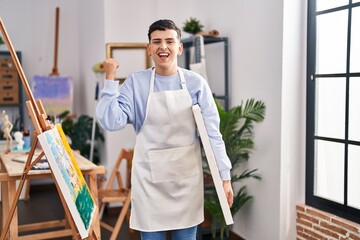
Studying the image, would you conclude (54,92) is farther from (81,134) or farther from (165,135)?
(165,135)

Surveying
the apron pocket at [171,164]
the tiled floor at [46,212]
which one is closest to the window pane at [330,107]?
the apron pocket at [171,164]

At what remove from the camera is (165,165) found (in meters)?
2.23

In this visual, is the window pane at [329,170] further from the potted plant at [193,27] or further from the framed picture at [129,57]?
the framed picture at [129,57]

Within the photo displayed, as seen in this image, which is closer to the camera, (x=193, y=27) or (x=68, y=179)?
(x=68, y=179)

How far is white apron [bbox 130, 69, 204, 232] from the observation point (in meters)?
2.22

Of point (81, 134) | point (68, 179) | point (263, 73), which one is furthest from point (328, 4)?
point (81, 134)

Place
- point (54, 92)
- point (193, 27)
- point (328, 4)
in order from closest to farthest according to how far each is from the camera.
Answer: point (328, 4), point (193, 27), point (54, 92)

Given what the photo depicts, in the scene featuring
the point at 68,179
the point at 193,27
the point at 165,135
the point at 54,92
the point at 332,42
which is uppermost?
the point at 193,27

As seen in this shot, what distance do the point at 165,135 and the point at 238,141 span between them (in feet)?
5.06

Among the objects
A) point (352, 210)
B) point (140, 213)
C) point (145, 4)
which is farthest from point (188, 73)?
point (145, 4)

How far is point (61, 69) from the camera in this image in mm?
6352

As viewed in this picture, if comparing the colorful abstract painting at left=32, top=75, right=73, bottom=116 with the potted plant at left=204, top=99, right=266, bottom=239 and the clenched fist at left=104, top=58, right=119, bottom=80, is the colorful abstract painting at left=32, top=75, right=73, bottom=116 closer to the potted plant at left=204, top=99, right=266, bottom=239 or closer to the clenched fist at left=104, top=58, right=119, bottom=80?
the potted plant at left=204, top=99, right=266, bottom=239

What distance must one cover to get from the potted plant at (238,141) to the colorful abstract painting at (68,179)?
1.37 m

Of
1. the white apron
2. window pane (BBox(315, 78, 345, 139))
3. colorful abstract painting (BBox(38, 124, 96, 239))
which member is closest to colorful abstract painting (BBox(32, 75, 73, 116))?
colorful abstract painting (BBox(38, 124, 96, 239))
